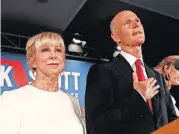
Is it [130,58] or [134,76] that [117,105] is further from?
[130,58]

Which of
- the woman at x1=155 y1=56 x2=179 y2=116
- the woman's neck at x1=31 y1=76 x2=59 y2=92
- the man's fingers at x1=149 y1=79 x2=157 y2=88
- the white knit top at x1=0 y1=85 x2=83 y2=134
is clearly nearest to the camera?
the white knit top at x1=0 y1=85 x2=83 y2=134

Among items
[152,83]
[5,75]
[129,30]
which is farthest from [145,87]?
Result: [5,75]

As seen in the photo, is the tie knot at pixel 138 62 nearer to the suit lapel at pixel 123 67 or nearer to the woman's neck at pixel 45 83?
the suit lapel at pixel 123 67

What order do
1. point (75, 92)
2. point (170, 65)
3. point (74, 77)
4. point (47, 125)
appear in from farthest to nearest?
point (74, 77) < point (75, 92) < point (170, 65) < point (47, 125)

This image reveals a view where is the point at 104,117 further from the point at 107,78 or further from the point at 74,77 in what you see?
the point at 74,77

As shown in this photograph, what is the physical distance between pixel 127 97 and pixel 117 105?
0.21 ft

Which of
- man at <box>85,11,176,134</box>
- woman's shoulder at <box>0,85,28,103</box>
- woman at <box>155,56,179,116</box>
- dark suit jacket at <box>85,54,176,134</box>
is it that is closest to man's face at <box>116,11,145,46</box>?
man at <box>85,11,176,134</box>

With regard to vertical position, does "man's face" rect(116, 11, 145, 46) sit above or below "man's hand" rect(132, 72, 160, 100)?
above

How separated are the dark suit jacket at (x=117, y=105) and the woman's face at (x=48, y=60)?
0.16m

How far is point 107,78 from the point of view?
48.7 inches

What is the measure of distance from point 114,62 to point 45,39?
0.31m

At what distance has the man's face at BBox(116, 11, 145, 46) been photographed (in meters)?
1.39

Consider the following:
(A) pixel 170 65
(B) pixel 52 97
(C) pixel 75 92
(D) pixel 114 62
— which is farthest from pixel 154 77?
(C) pixel 75 92

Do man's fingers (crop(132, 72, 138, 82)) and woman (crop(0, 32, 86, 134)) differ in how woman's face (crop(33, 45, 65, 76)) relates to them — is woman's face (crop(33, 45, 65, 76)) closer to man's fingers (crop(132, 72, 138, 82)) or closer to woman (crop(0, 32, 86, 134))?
woman (crop(0, 32, 86, 134))
